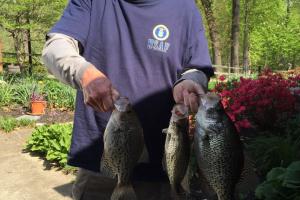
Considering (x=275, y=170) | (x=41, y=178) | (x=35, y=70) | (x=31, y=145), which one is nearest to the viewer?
(x=275, y=170)

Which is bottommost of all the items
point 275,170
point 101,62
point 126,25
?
point 275,170

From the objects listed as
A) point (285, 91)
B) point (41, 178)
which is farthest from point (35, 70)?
point (285, 91)

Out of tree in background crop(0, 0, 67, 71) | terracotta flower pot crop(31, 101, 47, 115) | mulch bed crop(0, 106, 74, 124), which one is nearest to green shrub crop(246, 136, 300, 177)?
mulch bed crop(0, 106, 74, 124)

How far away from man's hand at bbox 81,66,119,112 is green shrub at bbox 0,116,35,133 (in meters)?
8.14

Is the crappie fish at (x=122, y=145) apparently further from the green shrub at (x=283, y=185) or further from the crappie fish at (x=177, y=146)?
the green shrub at (x=283, y=185)

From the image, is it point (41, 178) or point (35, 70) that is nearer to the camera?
point (41, 178)

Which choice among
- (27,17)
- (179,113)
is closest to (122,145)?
(179,113)

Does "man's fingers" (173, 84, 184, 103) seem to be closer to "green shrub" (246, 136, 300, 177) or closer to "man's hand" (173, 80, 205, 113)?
"man's hand" (173, 80, 205, 113)

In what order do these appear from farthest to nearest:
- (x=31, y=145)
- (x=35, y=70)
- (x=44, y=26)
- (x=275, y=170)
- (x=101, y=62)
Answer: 1. (x=35, y=70)
2. (x=44, y=26)
3. (x=31, y=145)
4. (x=275, y=170)
5. (x=101, y=62)

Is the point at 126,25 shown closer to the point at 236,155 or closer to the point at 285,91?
the point at 236,155

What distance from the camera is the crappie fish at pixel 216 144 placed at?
76.9 inches

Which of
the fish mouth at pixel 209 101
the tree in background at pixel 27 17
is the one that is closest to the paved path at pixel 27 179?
the fish mouth at pixel 209 101

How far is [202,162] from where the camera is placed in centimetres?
200

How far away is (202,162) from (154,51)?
0.67 metres
